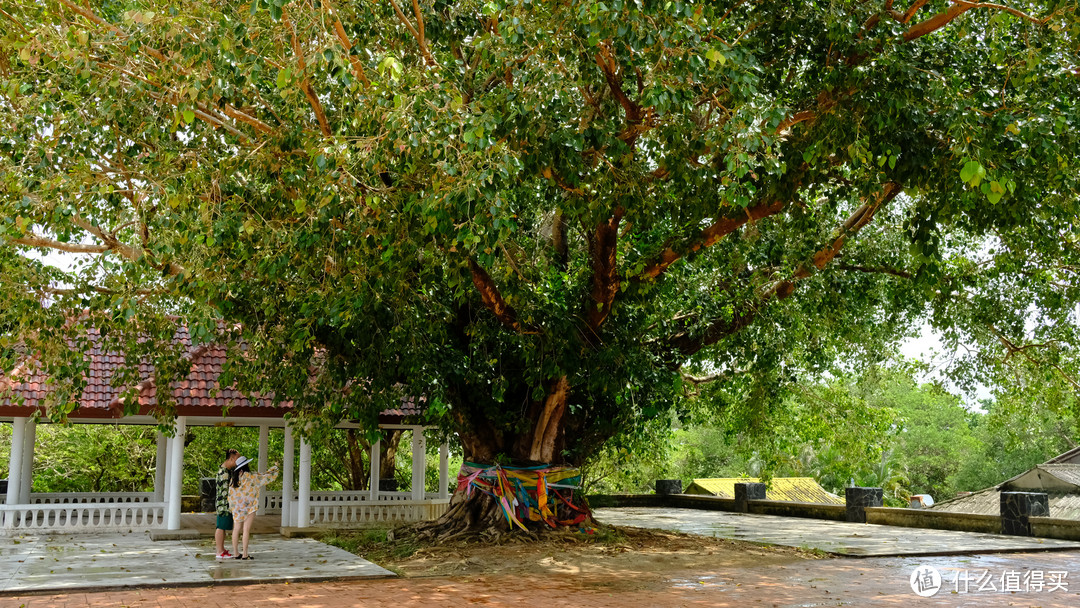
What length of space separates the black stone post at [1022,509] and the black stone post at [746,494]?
24.7ft

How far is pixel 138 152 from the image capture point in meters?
10.3

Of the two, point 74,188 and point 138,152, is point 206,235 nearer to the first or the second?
point 74,188

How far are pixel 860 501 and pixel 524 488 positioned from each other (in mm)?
9375

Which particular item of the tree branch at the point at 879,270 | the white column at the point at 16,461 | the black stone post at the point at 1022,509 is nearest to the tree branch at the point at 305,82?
the tree branch at the point at 879,270

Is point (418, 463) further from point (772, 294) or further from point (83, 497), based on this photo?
point (772, 294)

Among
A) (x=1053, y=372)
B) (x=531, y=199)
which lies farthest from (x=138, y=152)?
(x=1053, y=372)

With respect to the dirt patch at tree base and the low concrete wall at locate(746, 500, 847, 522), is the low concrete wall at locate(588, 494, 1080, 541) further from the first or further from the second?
the dirt patch at tree base

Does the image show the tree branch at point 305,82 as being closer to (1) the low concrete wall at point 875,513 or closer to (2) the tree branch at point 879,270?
(2) the tree branch at point 879,270

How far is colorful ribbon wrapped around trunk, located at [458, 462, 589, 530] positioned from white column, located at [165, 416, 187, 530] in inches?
198

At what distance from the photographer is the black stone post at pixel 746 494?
22297mm

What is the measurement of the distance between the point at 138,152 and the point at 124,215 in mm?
825

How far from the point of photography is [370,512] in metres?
16.3

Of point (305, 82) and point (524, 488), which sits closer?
point (305, 82)

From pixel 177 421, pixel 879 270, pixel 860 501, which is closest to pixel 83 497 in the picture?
pixel 177 421
